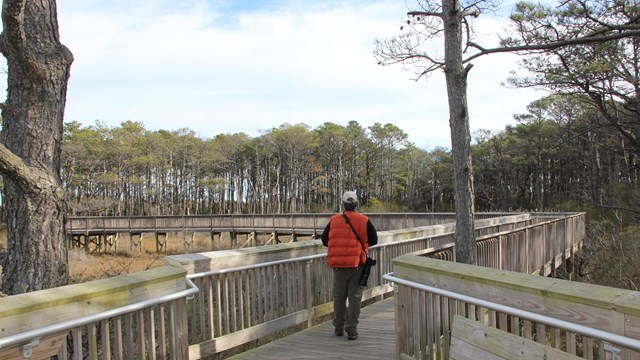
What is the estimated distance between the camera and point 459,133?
781 cm

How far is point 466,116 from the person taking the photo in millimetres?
7855

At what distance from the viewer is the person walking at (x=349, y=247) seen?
189 inches

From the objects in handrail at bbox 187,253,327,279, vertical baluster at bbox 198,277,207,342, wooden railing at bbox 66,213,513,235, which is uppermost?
handrail at bbox 187,253,327,279

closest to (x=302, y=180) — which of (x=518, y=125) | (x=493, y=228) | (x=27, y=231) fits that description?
(x=518, y=125)

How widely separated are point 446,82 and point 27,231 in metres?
6.69

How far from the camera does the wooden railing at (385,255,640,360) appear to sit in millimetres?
2123

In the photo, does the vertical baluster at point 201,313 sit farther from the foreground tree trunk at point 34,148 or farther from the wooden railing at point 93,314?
the foreground tree trunk at point 34,148

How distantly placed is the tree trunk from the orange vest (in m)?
3.49

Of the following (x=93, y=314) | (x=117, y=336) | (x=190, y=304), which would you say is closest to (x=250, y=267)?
(x=190, y=304)

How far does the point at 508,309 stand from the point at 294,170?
200 feet

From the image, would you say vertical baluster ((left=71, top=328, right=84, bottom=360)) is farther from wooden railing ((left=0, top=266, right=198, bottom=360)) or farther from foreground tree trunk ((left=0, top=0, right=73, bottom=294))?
foreground tree trunk ((left=0, top=0, right=73, bottom=294))

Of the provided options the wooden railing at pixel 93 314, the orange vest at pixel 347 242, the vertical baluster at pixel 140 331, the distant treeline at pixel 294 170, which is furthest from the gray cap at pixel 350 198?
the distant treeline at pixel 294 170

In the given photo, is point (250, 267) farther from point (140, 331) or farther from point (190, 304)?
point (140, 331)

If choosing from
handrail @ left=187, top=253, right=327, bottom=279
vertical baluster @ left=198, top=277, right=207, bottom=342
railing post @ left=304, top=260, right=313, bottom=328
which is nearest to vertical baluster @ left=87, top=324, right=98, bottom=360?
handrail @ left=187, top=253, right=327, bottom=279
